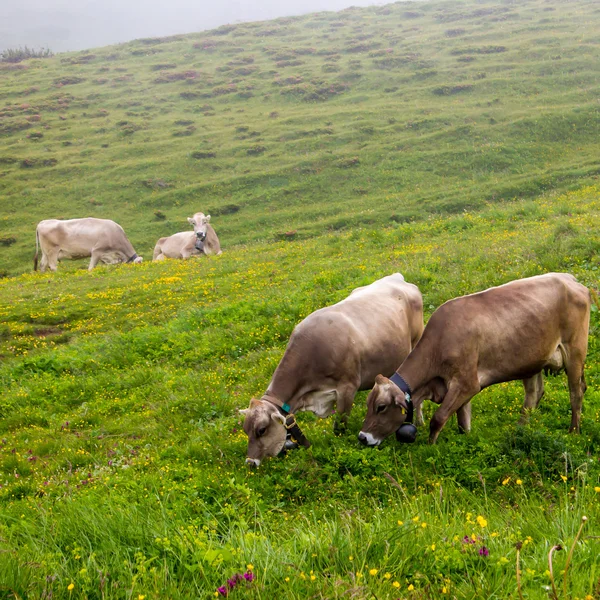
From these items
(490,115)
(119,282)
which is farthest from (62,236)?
(490,115)

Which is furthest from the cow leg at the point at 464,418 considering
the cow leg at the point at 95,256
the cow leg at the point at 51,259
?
the cow leg at the point at 51,259

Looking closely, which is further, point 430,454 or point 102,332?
point 102,332

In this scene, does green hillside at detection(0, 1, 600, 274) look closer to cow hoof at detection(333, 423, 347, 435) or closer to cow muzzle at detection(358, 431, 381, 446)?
cow hoof at detection(333, 423, 347, 435)

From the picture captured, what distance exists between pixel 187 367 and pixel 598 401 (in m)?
8.12

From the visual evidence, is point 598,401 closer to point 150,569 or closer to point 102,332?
point 150,569

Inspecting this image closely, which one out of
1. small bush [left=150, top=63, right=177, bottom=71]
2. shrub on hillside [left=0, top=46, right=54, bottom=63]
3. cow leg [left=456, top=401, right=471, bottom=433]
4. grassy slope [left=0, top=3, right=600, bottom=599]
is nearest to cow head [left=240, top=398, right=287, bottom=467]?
grassy slope [left=0, top=3, right=600, bottom=599]

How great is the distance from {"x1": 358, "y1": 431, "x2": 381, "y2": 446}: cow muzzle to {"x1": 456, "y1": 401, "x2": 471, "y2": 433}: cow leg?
4.02 feet

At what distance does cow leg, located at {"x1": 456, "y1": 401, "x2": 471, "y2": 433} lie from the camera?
7.67 meters

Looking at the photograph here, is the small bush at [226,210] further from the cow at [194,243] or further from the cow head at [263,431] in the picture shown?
the cow head at [263,431]

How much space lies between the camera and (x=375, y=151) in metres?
40.3

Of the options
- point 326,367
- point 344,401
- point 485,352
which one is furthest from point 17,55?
point 485,352

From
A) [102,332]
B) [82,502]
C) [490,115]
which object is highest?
[490,115]

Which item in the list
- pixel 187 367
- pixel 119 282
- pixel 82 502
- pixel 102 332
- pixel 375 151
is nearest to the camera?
pixel 82 502

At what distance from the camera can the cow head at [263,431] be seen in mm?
7586
